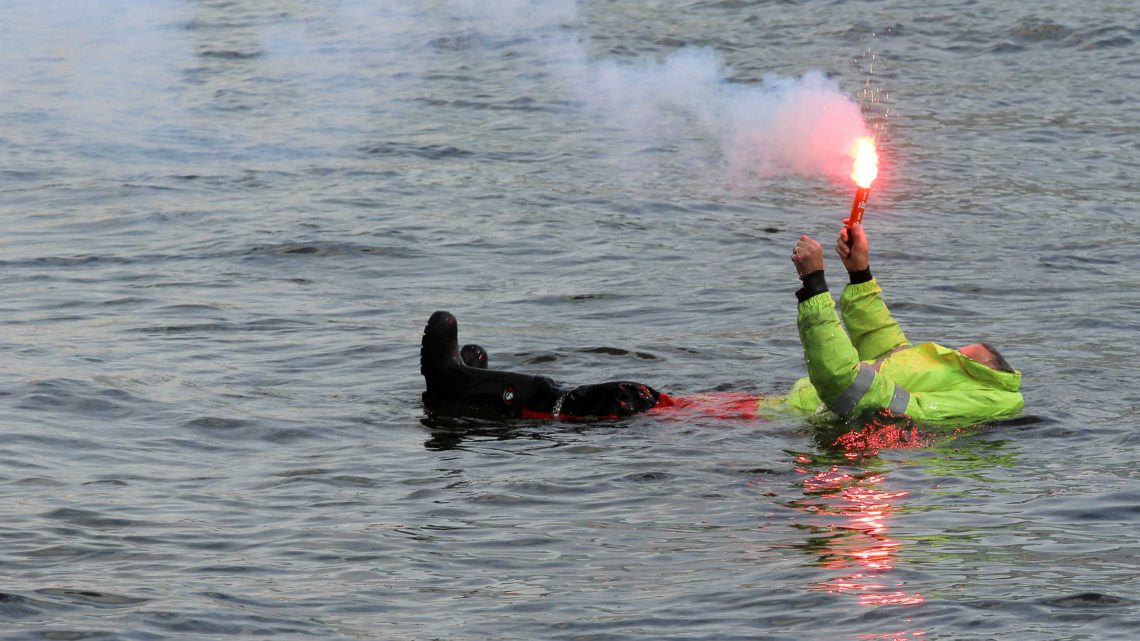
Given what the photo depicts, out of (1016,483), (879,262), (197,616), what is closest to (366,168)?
(879,262)

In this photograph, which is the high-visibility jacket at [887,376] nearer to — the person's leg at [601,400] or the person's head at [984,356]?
the person's head at [984,356]

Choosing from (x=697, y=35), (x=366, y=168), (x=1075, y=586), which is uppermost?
(x=697, y=35)

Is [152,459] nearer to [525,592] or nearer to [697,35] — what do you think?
[525,592]

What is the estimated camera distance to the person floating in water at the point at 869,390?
935cm

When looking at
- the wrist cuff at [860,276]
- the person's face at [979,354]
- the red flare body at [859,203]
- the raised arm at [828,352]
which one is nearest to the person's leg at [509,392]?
the raised arm at [828,352]

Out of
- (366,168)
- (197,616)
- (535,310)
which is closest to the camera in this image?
(197,616)

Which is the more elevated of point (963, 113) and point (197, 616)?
point (963, 113)

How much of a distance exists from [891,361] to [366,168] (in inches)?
481

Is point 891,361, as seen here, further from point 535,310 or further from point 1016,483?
point 535,310

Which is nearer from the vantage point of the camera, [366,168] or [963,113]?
[366,168]

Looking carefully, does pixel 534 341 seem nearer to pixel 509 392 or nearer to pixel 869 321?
pixel 509 392

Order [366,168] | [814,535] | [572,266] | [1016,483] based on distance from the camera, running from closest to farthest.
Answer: [814,535] → [1016,483] → [572,266] → [366,168]

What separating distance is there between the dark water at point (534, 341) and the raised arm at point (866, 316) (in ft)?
2.00

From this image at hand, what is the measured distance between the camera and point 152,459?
9.02 metres
